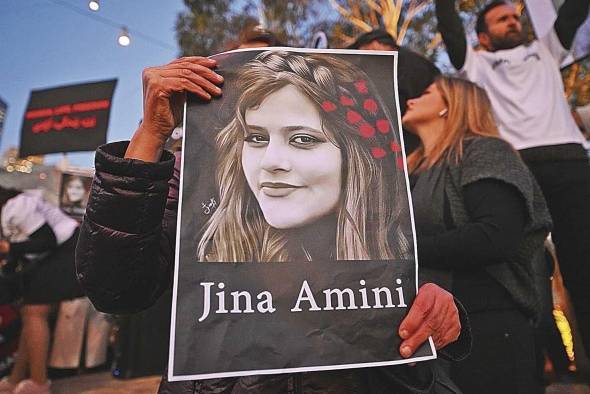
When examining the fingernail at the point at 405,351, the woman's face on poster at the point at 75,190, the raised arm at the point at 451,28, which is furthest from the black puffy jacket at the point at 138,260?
the woman's face on poster at the point at 75,190

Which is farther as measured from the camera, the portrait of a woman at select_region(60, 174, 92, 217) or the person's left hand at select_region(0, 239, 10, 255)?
the portrait of a woman at select_region(60, 174, 92, 217)

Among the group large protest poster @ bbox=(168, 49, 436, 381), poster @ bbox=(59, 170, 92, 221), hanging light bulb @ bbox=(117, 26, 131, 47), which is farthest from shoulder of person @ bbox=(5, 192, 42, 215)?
large protest poster @ bbox=(168, 49, 436, 381)

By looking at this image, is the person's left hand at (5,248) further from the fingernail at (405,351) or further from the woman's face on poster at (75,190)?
the fingernail at (405,351)

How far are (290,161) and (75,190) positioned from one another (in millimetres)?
3591

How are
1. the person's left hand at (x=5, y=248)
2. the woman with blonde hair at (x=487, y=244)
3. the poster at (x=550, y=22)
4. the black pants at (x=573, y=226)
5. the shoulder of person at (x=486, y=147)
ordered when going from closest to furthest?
the woman with blonde hair at (x=487, y=244) < the shoulder of person at (x=486, y=147) < the black pants at (x=573, y=226) < the poster at (x=550, y=22) < the person's left hand at (x=5, y=248)

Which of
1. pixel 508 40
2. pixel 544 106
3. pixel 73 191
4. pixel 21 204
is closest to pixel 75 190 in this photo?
pixel 73 191

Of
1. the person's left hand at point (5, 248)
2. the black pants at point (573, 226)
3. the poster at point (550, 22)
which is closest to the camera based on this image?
the black pants at point (573, 226)

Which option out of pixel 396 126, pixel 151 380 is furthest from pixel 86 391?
pixel 396 126

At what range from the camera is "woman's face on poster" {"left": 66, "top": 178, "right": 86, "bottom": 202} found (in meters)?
3.77

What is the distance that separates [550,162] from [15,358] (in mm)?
3256

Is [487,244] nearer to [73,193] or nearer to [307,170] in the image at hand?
[307,170]

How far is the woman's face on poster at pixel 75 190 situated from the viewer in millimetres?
3771

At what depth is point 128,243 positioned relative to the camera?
2.35 ft

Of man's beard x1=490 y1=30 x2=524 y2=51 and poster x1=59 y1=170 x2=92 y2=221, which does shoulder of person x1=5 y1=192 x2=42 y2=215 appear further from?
man's beard x1=490 y1=30 x2=524 y2=51
